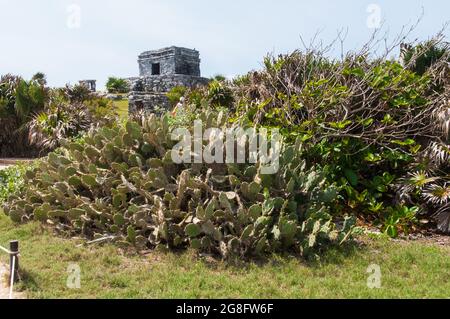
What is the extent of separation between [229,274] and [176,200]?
4.04 feet

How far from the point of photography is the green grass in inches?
166

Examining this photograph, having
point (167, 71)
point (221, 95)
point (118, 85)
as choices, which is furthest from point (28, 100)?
point (118, 85)

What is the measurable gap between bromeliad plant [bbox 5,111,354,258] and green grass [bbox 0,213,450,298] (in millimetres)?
264

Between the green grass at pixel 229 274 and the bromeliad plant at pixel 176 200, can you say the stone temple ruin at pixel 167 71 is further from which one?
the green grass at pixel 229 274

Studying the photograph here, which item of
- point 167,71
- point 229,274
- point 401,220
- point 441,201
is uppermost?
point 167,71

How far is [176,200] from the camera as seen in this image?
555 centimetres

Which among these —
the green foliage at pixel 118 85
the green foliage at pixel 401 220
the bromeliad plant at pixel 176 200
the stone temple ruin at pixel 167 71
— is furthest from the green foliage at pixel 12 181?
the green foliage at pixel 118 85

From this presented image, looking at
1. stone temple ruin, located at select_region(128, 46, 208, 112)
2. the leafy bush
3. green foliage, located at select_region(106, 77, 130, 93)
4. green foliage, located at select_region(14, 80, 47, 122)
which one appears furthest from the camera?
green foliage, located at select_region(106, 77, 130, 93)

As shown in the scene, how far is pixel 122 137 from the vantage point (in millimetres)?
6391

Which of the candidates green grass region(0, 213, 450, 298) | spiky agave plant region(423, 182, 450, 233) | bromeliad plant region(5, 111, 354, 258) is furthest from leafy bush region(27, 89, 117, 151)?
spiky agave plant region(423, 182, 450, 233)

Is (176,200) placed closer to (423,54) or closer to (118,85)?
(423,54)

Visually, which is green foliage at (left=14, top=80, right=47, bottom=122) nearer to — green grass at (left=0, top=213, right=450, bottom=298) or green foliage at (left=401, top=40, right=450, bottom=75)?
green grass at (left=0, top=213, right=450, bottom=298)

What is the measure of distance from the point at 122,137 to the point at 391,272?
3.77 m
